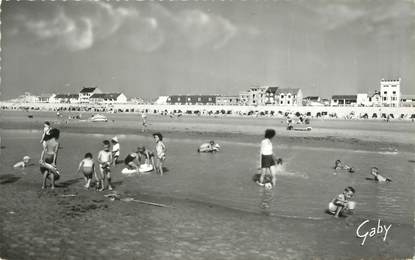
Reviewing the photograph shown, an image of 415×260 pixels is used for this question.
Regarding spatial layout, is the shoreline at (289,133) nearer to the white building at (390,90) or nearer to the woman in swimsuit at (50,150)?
the woman in swimsuit at (50,150)

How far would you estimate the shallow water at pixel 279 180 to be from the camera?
30.3ft

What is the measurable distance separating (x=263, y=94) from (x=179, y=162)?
88.5 metres

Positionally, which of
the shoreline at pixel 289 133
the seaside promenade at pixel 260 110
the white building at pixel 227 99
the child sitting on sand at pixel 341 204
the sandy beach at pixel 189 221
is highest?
the white building at pixel 227 99

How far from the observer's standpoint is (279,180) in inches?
478

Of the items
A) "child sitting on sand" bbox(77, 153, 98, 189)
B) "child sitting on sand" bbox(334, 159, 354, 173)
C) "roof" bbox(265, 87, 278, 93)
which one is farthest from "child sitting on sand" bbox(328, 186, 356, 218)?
"roof" bbox(265, 87, 278, 93)

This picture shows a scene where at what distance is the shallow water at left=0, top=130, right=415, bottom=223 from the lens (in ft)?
30.3

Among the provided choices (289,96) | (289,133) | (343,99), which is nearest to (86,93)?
(289,96)

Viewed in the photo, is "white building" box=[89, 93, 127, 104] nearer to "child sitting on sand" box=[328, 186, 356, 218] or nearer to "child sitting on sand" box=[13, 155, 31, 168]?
"child sitting on sand" box=[13, 155, 31, 168]

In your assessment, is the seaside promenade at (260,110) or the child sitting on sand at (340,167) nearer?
the child sitting on sand at (340,167)

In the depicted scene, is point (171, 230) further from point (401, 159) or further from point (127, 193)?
point (401, 159)

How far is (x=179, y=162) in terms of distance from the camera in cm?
1567

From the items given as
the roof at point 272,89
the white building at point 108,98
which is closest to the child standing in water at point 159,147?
the roof at point 272,89

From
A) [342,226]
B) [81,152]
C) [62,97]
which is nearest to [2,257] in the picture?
[342,226]

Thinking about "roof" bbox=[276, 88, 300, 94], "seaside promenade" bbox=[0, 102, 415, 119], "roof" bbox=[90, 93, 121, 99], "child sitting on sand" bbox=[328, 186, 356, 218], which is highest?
"roof" bbox=[276, 88, 300, 94]
